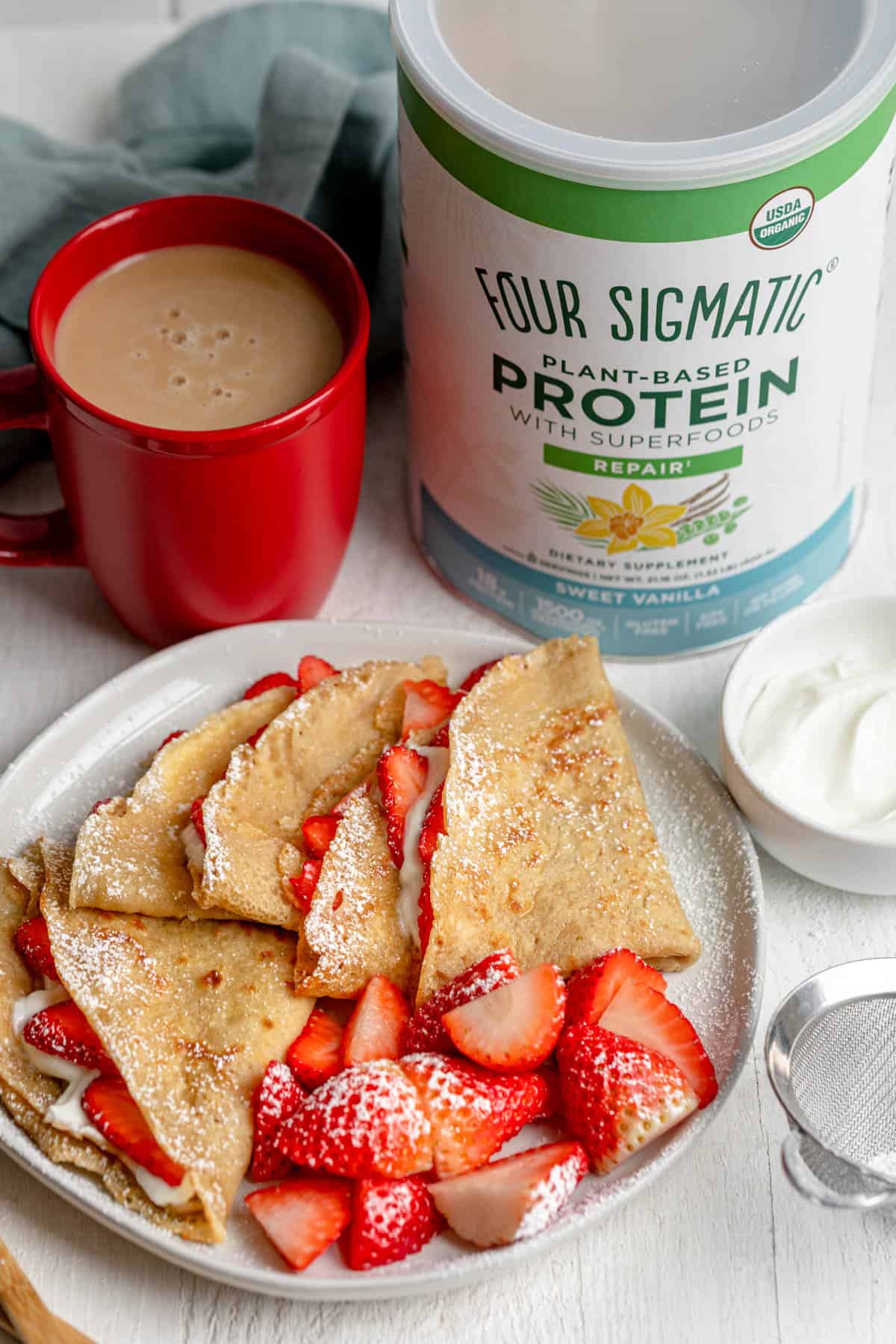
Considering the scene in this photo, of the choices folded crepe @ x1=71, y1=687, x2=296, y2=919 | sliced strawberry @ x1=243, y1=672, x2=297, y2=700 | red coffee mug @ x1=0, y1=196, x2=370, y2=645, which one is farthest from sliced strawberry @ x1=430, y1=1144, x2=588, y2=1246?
red coffee mug @ x1=0, y1=196, x2=370, y2=645

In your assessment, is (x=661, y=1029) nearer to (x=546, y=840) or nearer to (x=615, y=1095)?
(x=615, y=1095)

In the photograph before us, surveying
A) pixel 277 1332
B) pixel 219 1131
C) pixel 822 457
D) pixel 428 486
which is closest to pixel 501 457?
pixel 428 486

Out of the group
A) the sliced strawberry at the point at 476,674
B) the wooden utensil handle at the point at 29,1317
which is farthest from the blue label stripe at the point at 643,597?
the wooden utensil handle at the point at 29,1317

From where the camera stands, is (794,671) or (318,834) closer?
(318,834)

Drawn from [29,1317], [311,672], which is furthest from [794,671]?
[29,1317]

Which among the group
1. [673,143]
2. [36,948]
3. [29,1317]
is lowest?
[29,1317]

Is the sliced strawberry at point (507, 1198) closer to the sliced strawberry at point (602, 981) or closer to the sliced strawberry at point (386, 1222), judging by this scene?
the sliced strawberry at point (386, 1222)
